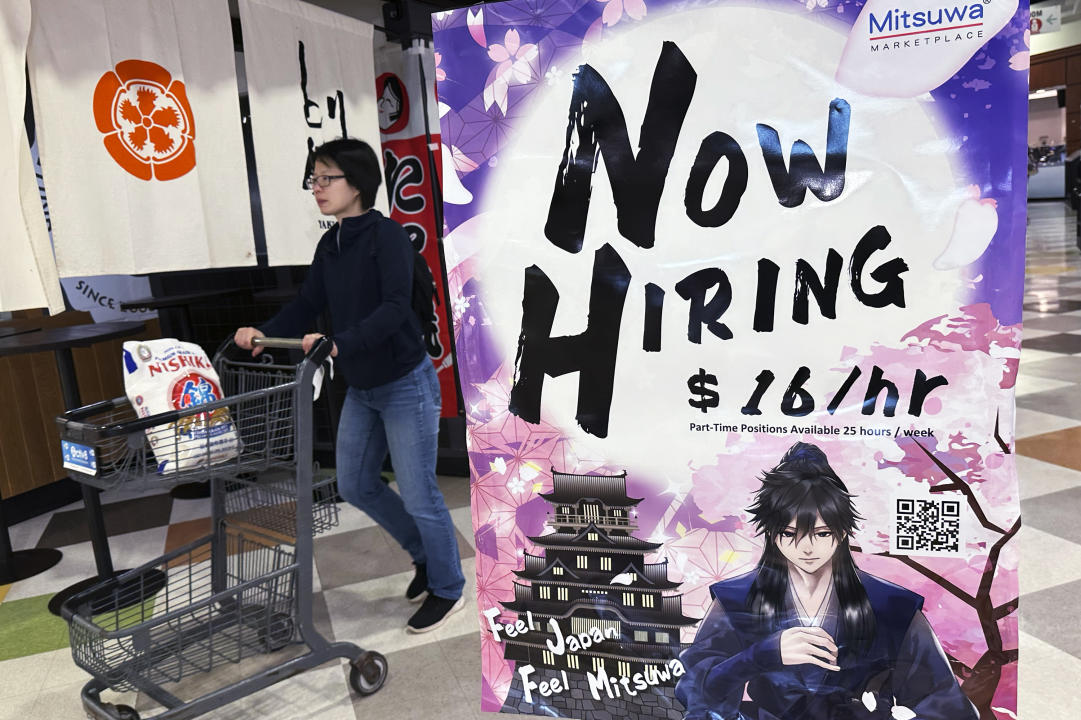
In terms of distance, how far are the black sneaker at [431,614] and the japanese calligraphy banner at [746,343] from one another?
4.11 ft

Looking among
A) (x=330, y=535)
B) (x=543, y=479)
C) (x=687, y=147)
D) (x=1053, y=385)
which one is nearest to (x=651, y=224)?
(x=687, y=147)

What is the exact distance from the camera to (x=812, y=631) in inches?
48.1

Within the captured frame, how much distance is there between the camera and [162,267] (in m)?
3.02

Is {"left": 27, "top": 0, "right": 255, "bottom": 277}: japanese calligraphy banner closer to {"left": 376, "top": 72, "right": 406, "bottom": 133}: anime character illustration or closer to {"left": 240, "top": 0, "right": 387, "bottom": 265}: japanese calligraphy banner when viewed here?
{"left": 240, "top": 0, "right": 387, "bottom": 265}: japanese calligraphy banner

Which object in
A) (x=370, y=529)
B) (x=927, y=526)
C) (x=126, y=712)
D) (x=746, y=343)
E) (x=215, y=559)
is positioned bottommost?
(x=370, y=529)

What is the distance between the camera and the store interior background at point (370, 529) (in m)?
2.15

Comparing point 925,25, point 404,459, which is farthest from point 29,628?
point 925,25

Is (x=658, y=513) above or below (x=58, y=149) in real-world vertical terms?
below

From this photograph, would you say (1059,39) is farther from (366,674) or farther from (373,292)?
(366,674)

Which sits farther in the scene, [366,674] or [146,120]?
[146,120]

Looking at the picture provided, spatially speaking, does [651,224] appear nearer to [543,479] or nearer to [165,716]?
[543,479]

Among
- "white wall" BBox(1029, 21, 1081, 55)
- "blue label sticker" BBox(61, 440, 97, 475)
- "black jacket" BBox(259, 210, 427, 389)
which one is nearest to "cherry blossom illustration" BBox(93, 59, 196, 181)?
"black jacket" BBox(259, 210, 427, 389)

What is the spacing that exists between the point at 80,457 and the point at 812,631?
5.47 feet

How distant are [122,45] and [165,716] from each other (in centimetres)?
229
